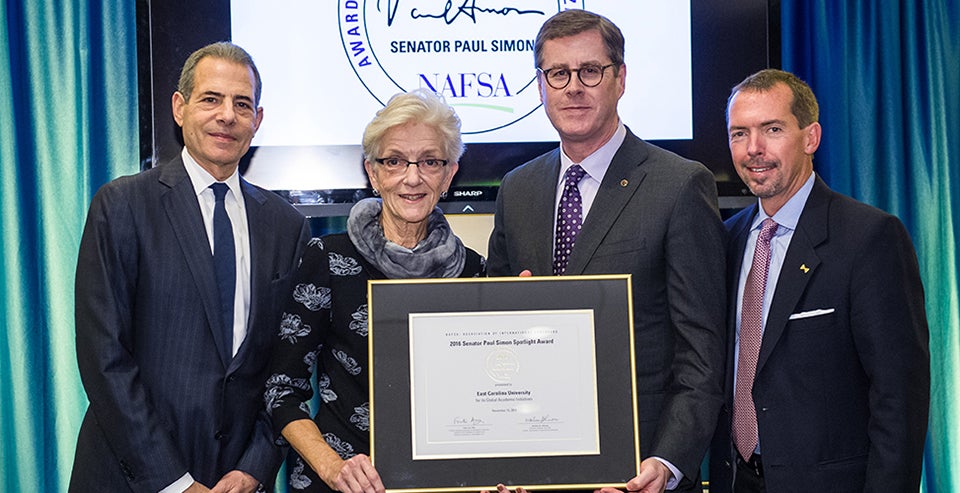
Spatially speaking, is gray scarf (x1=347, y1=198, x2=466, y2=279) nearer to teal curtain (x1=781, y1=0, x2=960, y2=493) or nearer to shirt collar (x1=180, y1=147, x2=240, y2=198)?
shirt collar (x1=180, y1=147, x2=240, y2=198)

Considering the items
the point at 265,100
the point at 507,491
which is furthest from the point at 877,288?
the point at 265,100

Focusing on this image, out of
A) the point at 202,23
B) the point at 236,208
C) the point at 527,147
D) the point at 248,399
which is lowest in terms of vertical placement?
the point at 248,399

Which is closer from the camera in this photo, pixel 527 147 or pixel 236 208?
pixel 236 208

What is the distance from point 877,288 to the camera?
2.21 meters

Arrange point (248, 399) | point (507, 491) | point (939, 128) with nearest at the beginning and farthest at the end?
point (507, 491) < point (248, 399) < point (939, 128)

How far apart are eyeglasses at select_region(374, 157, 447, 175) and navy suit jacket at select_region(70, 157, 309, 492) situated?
0.52 m

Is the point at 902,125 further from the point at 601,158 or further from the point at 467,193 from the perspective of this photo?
the point at 601,158

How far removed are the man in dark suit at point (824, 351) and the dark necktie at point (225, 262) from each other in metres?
1.32

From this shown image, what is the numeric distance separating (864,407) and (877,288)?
Result: 1.04ft

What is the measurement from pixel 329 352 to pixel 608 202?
0.76 m

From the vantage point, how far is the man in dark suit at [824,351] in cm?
221

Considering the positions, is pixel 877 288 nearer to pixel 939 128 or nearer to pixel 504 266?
pixel 504 266
